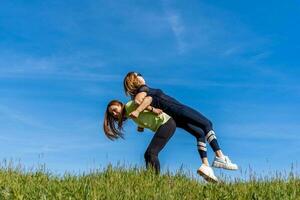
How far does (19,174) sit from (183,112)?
149 inches

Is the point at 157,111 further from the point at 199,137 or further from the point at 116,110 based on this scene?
the point at 199,137

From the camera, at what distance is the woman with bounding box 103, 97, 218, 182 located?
11.2m

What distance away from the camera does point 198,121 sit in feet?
38.3

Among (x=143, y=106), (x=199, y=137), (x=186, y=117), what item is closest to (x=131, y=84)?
(x=143, y=106)

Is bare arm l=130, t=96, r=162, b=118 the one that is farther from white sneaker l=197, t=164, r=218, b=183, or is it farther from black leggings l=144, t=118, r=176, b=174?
white sneaker l=197, t=164, r=218, b=183

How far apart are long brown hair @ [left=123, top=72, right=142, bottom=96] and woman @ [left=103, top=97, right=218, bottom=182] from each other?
238 mm

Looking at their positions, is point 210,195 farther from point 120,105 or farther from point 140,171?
point 120,105

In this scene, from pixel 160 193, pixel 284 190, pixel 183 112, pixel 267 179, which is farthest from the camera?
pixel 183 112

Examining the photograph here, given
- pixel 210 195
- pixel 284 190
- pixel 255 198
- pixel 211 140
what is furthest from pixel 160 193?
pixel 211 140

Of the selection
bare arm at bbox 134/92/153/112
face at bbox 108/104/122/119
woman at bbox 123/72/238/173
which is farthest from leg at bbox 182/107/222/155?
face at bbox 108/104/122/119

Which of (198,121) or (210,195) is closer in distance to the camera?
(210,195)

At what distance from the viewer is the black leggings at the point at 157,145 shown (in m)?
11.2

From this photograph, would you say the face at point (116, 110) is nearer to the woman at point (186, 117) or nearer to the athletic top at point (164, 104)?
the woman at point (186, 117)

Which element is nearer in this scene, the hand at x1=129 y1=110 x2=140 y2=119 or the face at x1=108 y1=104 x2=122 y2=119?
the hand at x1=129 y1=110 x2=140 y2=119
